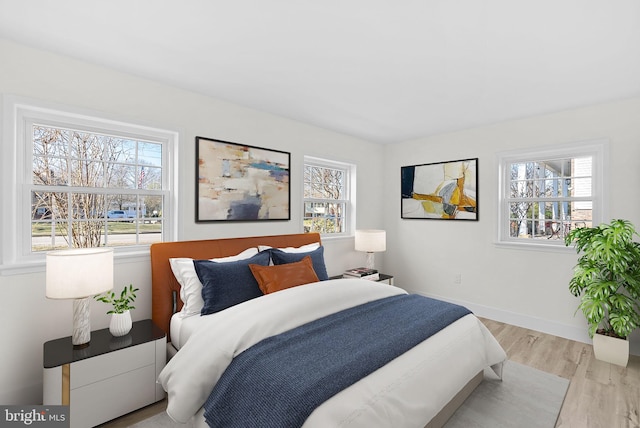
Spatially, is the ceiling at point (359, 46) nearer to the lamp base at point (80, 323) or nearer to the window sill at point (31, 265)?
the window sill at point (31, 265)

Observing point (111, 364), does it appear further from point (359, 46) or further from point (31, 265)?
point (359, 46)

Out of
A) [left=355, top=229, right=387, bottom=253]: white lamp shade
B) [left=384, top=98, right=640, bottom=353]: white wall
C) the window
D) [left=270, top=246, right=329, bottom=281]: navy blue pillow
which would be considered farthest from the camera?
[left=355, top=229, right=387, bottom=253]: white lamp shade

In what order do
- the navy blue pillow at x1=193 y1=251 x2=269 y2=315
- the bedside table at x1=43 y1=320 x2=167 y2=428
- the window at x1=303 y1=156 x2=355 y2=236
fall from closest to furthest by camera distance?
1. the bedside table at x1=43 y1=320 x2=167 y2=428
2. the navy blue pillow at x1=193 y1=251 x2=269 y2=315
3. the window at x1=303 y1=156 x2=355 y2=236

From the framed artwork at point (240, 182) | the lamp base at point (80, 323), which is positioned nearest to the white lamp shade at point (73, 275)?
the lamp base at point (80, 323)

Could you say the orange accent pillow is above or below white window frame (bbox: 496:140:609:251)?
below

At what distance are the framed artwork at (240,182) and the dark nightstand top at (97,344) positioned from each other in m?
1.05

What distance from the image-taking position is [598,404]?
221cm

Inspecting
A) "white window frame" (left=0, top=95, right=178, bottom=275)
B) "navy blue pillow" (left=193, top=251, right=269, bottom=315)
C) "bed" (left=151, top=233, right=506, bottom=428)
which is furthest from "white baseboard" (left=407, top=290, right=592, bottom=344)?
"white window frame" (left=0, top=95, right=178, bottom=275)

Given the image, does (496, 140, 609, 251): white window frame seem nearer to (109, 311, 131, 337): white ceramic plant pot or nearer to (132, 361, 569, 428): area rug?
(132, 361, 569, 428): area rug

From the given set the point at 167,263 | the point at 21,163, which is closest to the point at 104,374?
the point at 167,263

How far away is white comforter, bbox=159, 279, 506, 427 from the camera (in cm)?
141

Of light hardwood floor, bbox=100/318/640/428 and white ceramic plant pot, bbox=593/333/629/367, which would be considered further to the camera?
white ceramic plant pot, bbox=593/333/629/367

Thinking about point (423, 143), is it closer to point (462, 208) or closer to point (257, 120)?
point (462, 208)

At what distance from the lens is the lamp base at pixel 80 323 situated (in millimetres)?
2020
